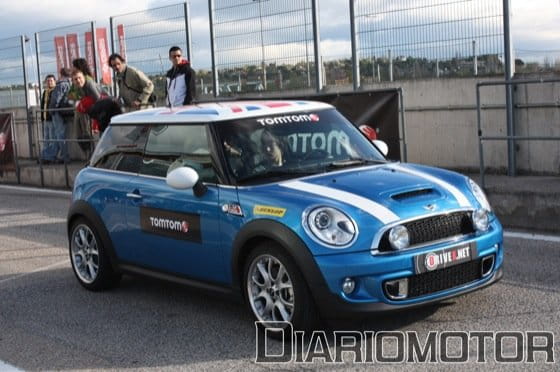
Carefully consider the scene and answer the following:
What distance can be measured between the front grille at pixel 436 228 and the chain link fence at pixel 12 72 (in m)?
17.5

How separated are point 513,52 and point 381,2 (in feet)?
7.53

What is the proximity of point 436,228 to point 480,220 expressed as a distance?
1.51ft

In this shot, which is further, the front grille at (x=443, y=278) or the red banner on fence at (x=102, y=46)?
the red banner on fence at (x=102, y=46)

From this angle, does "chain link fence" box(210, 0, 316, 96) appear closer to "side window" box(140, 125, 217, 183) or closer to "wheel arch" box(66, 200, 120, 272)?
"wheel arch" box(66, 200, 120, 272)

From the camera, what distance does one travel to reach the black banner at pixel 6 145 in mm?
17266

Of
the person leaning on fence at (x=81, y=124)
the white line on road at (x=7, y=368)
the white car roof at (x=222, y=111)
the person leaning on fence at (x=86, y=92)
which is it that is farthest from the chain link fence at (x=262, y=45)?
the white line on road at (x=7, y=368)

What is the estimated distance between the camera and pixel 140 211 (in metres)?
6.98

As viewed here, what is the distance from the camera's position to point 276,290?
580 cm

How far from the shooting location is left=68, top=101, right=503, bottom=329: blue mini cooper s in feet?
18.0

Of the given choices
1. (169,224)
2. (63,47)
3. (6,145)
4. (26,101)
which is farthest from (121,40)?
(169,224)

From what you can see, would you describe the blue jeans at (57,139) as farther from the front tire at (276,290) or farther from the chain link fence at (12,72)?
the front tire at (276,290)

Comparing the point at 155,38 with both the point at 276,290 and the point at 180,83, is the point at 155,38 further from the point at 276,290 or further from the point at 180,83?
the point at 276,290

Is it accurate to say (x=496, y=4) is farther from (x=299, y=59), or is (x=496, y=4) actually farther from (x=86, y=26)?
(x=86, y=26)

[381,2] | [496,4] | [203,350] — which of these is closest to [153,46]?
[381,2]
